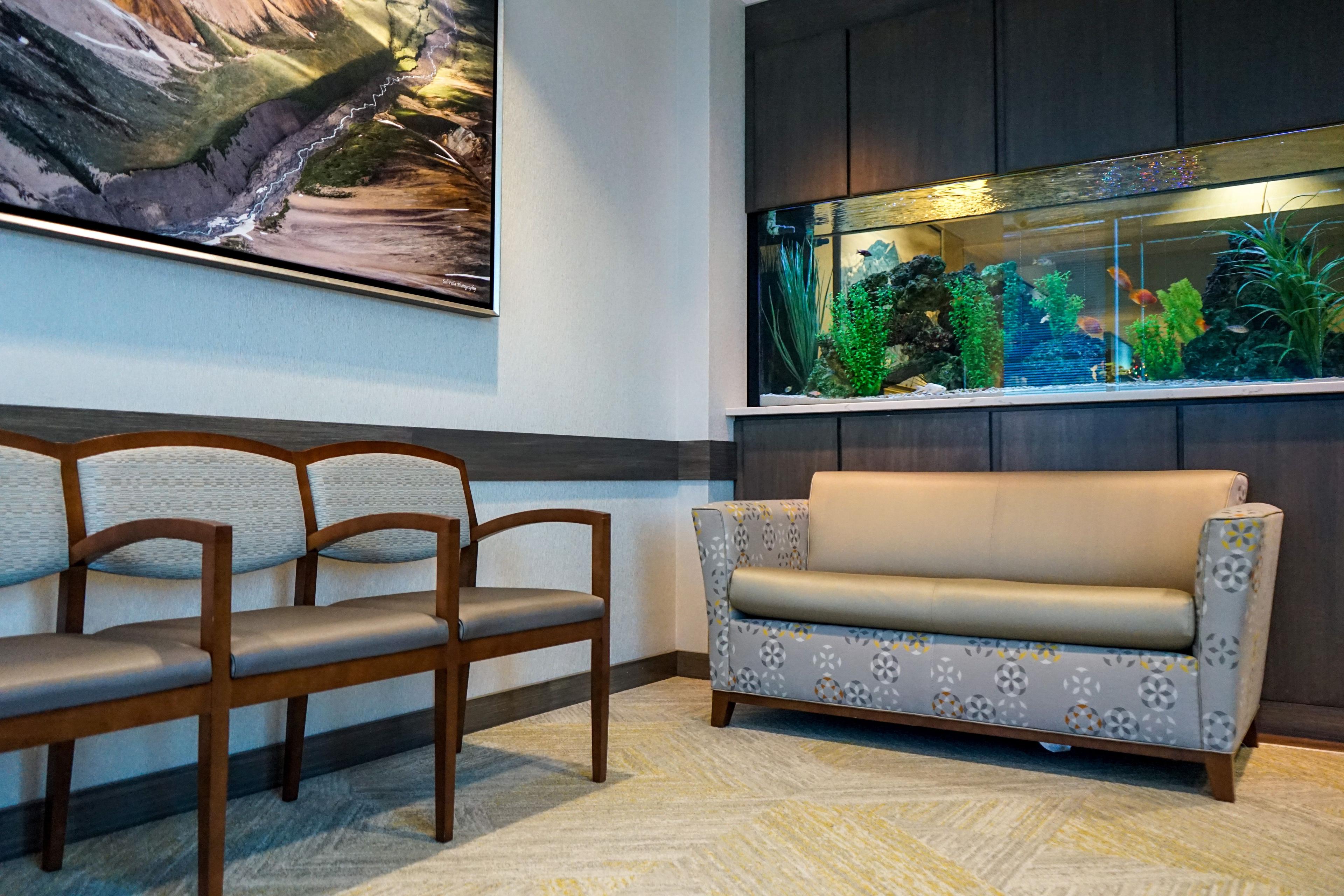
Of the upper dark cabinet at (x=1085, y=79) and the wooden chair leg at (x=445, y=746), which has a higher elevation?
the upper dark cabinet at (x=1085, y=79)

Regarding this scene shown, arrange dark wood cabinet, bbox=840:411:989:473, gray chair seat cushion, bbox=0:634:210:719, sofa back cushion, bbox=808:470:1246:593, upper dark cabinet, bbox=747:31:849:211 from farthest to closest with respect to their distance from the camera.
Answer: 1. upper dark cabinet, bbox=747:31:849:211
2. dark wood cabinet, bbox=840:411:989:473
3. sofa back cushion, bbox=808:470:1246:593
4. gray chair seat cushion, bbox=0:634:210:719

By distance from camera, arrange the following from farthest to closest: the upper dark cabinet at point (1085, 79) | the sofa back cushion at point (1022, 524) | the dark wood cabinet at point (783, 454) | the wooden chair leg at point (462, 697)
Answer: the dark wood cabinet at point (783, 454), the upper dark cabinet at point (1085, 79), the sofa back cushion at point (1022, 524), the wooden chair leg at point (462, 697)

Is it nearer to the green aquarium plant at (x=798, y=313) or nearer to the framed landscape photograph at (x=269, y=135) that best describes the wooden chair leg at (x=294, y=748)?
the framed landscape photograph at (x=269, y=135)

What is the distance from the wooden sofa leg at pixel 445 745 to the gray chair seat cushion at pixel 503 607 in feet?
0.32

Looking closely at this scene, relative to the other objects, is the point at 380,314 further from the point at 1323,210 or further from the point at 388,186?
the point at 1323,210

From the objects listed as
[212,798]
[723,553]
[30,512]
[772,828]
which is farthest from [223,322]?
[772,828]

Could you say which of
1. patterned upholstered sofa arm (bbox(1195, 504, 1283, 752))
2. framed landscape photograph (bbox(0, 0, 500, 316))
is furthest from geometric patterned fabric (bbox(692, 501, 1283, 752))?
framed landscape photograph (bbox(0, 0, 500, 316))

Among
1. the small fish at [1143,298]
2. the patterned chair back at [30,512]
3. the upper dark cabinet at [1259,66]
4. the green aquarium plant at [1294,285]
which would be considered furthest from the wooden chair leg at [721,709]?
the upper dark cabinet at [1259,66]

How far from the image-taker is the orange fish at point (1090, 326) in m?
3.54

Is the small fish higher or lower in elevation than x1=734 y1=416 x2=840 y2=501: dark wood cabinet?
higher

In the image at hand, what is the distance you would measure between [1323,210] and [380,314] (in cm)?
297

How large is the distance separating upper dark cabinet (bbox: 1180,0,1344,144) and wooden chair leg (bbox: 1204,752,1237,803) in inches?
78.7

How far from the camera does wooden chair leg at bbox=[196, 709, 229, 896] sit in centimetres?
Result: 157

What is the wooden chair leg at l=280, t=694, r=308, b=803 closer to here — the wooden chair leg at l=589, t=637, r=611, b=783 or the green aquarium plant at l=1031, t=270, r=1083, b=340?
the wooden chair leg at l=589, t=637, r=611, b=783
